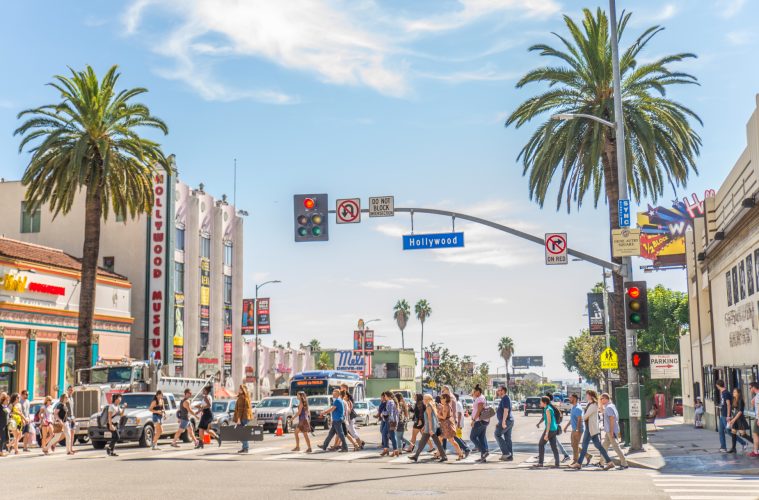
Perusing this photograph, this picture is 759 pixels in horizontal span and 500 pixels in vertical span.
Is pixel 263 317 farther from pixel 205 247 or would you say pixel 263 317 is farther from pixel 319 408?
pixel 319 408

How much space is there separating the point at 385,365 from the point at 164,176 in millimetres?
75512

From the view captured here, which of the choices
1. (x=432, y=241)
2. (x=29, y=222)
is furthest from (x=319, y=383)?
(x=432, y=241)

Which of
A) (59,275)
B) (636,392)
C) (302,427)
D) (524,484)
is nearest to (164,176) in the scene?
(59,275)

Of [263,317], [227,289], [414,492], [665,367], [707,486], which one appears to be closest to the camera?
[414,492]

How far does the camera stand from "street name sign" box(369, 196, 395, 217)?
2458 centimetres

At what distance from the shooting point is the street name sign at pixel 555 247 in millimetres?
24625

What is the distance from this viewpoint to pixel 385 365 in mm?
126000

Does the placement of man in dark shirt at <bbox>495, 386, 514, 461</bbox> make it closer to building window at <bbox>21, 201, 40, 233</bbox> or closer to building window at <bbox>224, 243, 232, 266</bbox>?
building window at <bbox>21, 201, 40, 233</bbox>

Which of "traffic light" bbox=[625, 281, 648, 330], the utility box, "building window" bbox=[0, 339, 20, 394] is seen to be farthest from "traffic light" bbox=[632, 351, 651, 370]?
"building window" bbox=[0, 339, 20, 394]

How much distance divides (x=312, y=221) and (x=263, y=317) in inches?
1516

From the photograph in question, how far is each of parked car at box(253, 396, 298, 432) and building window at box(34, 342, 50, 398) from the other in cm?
1060

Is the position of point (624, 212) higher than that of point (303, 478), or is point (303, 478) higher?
point (624, 212)

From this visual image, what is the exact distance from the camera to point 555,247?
24719 mm

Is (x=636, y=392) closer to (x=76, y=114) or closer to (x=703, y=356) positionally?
(x=703, y=356)
